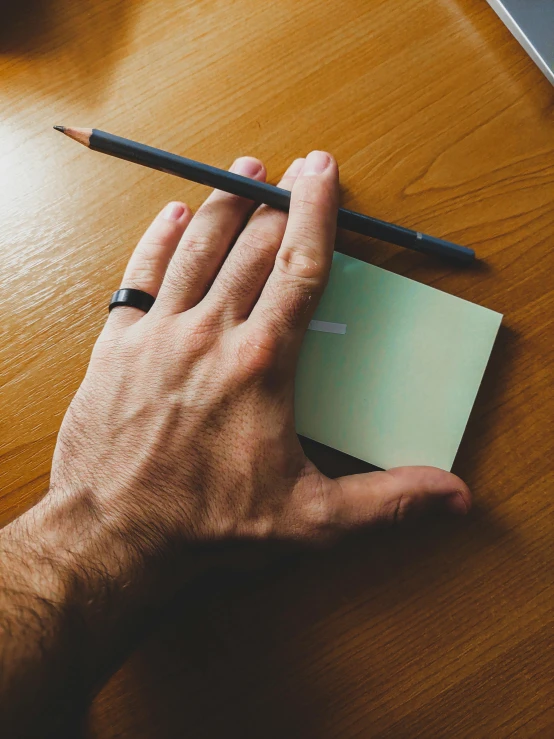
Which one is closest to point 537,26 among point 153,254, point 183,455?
point 153,254

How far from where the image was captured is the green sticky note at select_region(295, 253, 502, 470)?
615 mm

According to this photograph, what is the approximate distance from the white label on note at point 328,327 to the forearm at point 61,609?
302 millimetres

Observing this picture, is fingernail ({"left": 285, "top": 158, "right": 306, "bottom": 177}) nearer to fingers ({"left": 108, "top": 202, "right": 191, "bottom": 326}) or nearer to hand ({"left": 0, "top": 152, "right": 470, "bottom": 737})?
hand ({"left": 0, "top": 152, "right": 470, "bottom": 737})

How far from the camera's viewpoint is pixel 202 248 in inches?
25.8

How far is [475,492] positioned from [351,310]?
0.25 meters

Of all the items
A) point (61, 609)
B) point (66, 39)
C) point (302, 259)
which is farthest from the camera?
point (66, 39)

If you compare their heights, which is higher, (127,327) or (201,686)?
(127,327)

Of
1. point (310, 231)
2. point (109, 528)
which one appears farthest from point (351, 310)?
point (109, 528)

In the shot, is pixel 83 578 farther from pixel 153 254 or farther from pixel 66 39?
pixel 66 39

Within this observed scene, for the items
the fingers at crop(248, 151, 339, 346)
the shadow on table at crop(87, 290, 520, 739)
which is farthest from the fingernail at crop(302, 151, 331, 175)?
the shadow on table at crop(87, 290, 520, 739)

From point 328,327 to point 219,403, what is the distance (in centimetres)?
15

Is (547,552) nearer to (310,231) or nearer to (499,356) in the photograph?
(499,356)

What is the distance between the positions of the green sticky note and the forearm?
241mm

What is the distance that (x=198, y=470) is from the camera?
590 millimetres
